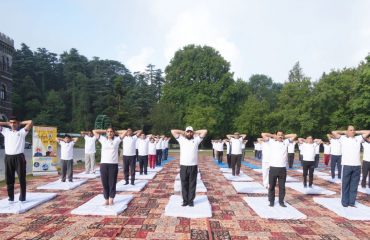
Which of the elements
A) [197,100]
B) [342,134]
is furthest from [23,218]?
[197,100]

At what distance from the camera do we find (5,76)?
46312mm

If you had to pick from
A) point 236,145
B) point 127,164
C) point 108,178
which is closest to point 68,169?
point 127,164

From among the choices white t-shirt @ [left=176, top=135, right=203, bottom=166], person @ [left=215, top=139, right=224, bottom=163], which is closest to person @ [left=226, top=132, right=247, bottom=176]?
white t-shirt @ [left=176, top=135, right=203, bottom=166]

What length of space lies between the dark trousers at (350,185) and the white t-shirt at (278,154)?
67.8 inches

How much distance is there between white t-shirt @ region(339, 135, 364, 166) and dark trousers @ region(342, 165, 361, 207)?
0.13 m

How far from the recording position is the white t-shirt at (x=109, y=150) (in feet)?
29.7

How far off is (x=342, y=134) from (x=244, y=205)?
3.45 m

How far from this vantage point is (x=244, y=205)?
31.6ft

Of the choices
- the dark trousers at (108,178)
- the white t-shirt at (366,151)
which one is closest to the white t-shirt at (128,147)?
the dark trousers at (108,178)

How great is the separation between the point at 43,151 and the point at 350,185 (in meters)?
13.4

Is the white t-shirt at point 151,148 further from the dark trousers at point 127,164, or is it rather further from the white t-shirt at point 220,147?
the white t-shirt at point 220,147

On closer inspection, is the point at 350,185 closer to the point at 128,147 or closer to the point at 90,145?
the point at 128,147

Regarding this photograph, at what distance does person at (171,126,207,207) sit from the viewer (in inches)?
357

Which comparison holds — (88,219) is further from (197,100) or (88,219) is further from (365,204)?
(197,100)
